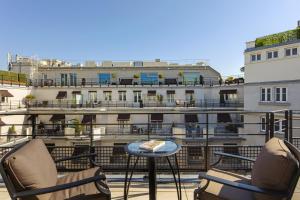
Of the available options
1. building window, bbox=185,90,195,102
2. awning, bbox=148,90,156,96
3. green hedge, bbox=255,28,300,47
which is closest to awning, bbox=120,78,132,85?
awning, bbox=148,90,156,96

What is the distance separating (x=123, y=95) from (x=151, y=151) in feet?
80.4

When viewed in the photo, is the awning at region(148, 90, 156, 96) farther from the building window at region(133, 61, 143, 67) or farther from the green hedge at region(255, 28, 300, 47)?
the green hedge at region(255, 28, 300, 47)

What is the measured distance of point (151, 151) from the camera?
7.50 ft

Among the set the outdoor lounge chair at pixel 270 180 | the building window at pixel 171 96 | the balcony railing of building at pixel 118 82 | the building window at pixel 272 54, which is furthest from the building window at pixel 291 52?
the outdoor lounge chair at pixel 270 180

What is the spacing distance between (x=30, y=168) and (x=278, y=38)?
65.9ft

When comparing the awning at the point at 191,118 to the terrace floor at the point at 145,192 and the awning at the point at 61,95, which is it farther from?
the terrace floor at the point at 145,192

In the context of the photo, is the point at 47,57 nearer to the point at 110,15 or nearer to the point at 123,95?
the point at 123,95

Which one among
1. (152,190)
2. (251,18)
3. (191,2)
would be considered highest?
(191,2)

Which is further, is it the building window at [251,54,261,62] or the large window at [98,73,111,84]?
the large window at [98,73,111,84]

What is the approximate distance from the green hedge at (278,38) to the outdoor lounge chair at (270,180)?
17.9 m

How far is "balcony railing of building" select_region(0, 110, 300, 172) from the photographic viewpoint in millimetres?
3678

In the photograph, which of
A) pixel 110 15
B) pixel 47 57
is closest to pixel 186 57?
pixel 110 15

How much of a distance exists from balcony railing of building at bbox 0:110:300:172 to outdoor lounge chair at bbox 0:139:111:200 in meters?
0.87

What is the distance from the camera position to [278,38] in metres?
17.6
